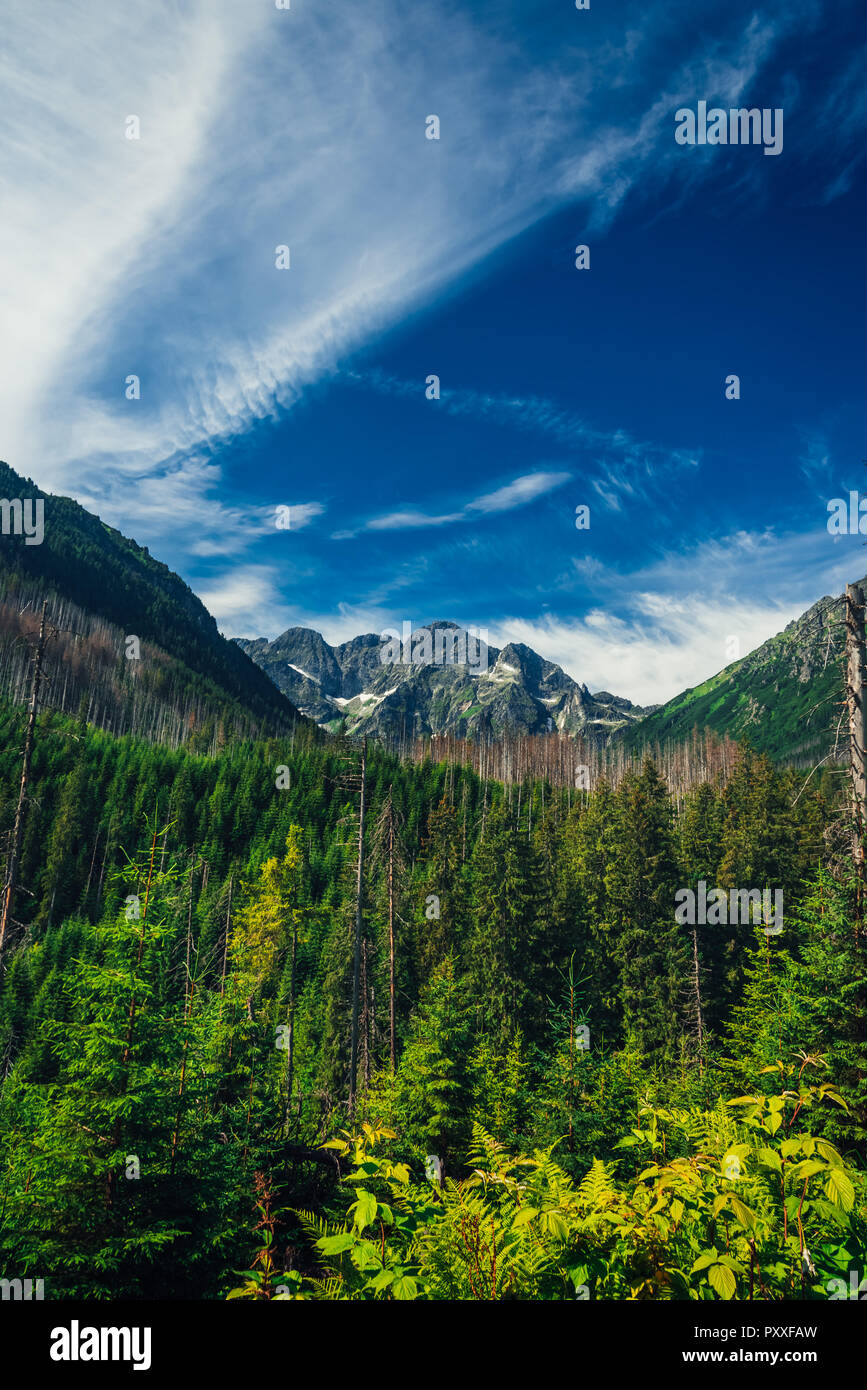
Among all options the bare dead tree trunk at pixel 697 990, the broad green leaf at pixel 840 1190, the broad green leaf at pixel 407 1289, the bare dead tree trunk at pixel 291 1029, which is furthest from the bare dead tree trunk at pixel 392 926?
the broad green leaf at pixel 840 1190

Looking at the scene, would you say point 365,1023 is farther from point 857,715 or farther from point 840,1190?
point 840,1190

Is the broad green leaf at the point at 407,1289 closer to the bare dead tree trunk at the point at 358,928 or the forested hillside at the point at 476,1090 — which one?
the forested hillside at the point at 476,1090

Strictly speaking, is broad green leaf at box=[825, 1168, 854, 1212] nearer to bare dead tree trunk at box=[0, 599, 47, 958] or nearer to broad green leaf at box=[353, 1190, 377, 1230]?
broad green leaf at box=[353, 1190, 377, 1230]

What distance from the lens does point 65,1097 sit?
26.0 ft

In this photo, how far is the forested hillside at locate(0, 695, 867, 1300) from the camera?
3.92m

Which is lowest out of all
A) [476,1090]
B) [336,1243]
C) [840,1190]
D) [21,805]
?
[476,1090]

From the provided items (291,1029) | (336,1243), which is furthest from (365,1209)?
(291,1029)

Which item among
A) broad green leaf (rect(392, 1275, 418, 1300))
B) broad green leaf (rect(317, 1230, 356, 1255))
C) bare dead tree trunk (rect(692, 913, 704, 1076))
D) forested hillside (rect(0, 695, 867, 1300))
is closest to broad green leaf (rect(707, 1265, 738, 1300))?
forested hillside (rect(0, 695, 867, 1300))

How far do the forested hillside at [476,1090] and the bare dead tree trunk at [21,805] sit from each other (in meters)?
0.39

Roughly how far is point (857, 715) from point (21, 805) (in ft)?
58.5

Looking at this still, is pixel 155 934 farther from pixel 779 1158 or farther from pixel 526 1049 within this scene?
pixel 526 1049

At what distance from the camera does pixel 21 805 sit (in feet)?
50.8
